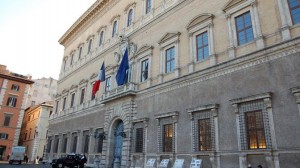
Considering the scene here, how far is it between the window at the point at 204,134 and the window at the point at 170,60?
4.03 meters

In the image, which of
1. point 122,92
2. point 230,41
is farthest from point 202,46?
point 122,92

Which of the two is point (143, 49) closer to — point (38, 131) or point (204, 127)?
point (204, 127)

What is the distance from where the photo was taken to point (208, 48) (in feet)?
43.0

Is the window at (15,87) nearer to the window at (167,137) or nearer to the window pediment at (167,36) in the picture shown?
the window pediment at (167,36)

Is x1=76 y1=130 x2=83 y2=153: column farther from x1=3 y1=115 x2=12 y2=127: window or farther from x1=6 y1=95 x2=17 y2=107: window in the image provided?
x1=6 y1=95 x2=17 y2=107: window

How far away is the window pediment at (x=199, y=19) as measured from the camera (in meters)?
→ 13.3

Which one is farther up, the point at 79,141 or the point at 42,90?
the point at 42,90

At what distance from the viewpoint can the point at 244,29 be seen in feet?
38.8

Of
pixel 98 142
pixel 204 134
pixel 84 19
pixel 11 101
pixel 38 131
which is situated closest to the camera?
pixel 204 134

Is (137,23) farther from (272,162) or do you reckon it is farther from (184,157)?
(272,162)

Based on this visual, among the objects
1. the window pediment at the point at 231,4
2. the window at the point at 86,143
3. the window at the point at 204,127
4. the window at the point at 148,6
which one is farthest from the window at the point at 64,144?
the window pediment at the point at 231,4

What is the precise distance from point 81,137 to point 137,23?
10.8m

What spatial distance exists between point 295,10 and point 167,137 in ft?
27.8

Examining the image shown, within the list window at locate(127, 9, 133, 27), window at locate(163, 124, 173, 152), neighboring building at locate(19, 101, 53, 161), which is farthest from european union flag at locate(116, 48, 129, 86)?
neighboring building at locate(19, 101, 53, 161)
